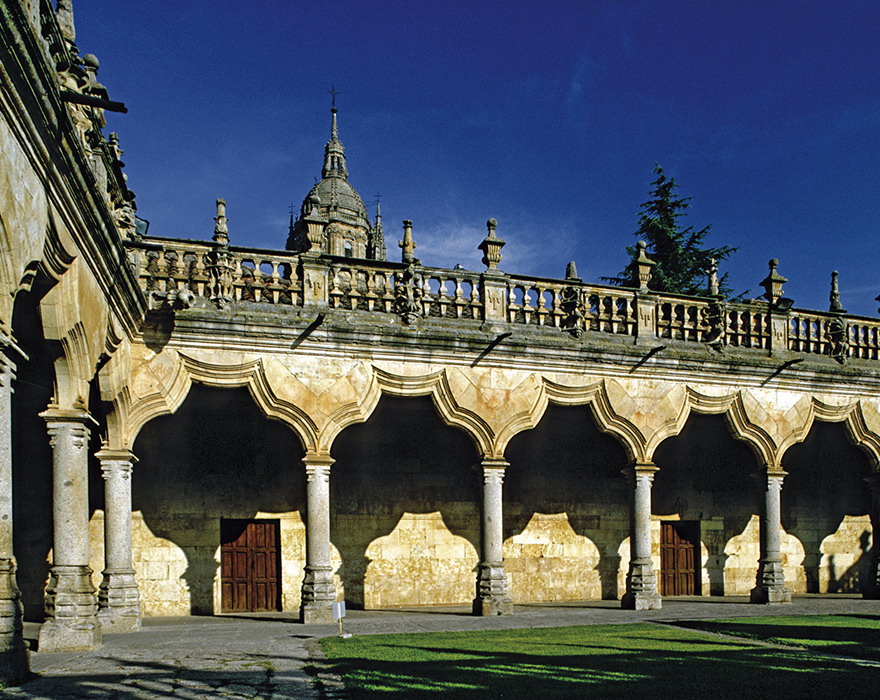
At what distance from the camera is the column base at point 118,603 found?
41.7 feet

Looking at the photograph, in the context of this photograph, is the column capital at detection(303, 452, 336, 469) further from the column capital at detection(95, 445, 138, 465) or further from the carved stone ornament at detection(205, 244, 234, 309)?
the carved stone ornament at detection(205, 244, 234, 309)

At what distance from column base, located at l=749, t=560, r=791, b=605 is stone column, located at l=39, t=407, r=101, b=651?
1196 centimetres

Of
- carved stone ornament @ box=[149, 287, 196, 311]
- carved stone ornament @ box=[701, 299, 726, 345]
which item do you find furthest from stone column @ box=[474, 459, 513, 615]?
carved stone ornament @ box=[149, 287, 196, 311]

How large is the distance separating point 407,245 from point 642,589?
7.40 metres

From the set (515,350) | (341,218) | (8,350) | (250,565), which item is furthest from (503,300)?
(341,218)

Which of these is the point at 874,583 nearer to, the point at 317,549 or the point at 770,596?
the point at 770,596

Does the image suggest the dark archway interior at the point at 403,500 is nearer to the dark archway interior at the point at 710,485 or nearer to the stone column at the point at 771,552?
the dark archway interior at the point at 710,485

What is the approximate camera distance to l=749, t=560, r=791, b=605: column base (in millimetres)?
16578

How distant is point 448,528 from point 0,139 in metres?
12.9

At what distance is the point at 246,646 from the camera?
35.6ft

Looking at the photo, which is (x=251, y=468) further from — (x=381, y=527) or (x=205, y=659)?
(x=205, y=659)

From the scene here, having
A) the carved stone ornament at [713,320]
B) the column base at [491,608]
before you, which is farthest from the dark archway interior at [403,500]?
the carved stone ornament at [713,320]

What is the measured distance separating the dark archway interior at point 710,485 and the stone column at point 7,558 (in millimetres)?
14191

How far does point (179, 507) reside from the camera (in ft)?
52.3
